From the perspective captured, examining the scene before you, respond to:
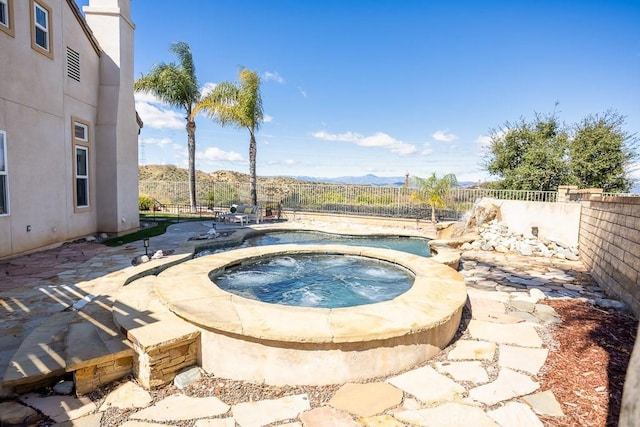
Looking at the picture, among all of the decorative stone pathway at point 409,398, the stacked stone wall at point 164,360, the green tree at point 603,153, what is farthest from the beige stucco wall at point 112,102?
the green tree at point 603,153

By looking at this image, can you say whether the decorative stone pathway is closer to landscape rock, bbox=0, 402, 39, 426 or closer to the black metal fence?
landscape rock, bbox=0, 402, 39, 426

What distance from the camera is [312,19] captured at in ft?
50.3

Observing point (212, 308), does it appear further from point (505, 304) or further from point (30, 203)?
point (30, 203)

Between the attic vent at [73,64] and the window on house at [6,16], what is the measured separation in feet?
5.20

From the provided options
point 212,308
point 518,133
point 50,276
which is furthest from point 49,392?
point 518,133

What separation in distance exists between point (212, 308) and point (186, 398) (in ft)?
2.70

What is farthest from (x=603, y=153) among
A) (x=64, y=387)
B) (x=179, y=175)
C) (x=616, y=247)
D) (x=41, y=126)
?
(x=179, y=175)

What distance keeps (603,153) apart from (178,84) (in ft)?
71.5

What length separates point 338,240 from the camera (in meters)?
10.5

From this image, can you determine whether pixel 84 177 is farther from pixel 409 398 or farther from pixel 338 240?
pixel 409 398

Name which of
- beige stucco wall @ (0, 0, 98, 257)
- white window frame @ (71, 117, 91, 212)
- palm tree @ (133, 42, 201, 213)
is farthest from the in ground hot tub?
palm tree @ (133, 42, 201, 213)

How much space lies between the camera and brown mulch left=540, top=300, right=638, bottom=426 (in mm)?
2260

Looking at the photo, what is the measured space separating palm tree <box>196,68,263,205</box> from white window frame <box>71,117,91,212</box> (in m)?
6.73

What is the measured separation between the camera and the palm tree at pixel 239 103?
14484 mm
